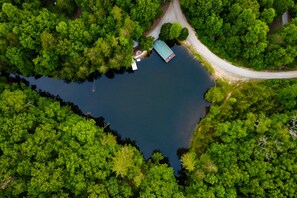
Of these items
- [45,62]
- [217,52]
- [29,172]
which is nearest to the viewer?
[29,172]

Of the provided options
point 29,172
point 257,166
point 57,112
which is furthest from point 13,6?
point 257,166

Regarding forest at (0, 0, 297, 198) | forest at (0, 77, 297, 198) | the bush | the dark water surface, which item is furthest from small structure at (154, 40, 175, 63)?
forest at (0, 77, 297, 198)

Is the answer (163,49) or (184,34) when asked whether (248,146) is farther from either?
(163,49)

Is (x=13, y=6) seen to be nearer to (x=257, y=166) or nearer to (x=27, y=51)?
(x=27, y=51)

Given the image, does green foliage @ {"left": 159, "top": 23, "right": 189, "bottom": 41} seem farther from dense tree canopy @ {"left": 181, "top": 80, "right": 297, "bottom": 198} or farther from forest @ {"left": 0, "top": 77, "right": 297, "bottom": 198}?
forest @ {"left": 0, "top": 77, "right": 297, "bottom": 198}

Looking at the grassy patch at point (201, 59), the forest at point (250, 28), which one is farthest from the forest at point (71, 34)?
the grassy patch at point (201, 59)

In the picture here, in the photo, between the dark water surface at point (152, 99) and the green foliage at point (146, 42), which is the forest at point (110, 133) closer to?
the green foliage at point (146, 42)
